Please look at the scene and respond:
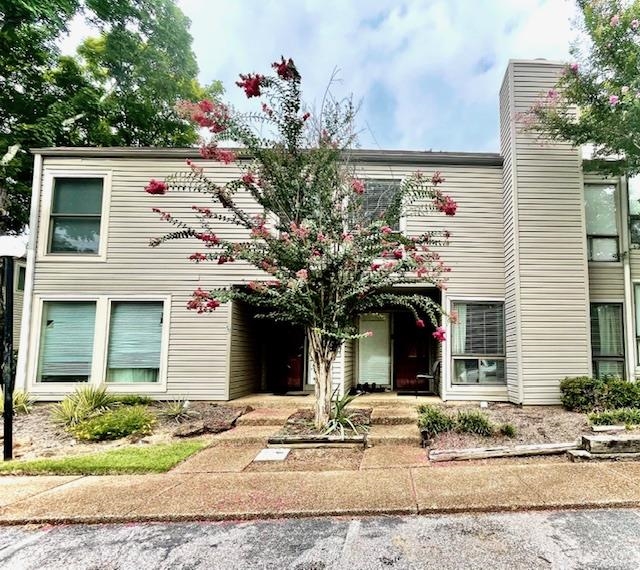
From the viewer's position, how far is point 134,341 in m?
7.91

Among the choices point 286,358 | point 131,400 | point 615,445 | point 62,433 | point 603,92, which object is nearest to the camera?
point 615,445

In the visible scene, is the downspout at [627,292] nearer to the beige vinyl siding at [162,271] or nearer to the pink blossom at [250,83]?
the beige vinyl siding at [162,271]

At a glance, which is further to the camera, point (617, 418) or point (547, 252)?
point (547, 252)

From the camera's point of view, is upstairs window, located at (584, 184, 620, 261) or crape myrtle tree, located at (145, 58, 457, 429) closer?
crape myrtle tree, located at (145, 58, 457, 429)

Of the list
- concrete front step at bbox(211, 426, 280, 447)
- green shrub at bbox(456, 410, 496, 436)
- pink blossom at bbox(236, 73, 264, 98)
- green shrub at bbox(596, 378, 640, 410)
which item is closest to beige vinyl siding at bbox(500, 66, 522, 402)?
green shrub at bbox(596, 378, 640, 410)

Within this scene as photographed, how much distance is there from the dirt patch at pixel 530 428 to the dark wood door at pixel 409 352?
111 inches

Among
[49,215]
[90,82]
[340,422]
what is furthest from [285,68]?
[90,82]

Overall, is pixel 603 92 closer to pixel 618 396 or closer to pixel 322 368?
pixel 618 396

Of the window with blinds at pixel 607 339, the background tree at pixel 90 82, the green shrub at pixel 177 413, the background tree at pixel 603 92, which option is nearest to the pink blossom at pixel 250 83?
the green shrub at pixel 177 413

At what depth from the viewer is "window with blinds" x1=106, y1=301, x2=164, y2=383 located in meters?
7.84

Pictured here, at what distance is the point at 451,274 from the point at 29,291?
8097 millimetres

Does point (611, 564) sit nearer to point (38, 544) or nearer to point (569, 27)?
point (38, 544)

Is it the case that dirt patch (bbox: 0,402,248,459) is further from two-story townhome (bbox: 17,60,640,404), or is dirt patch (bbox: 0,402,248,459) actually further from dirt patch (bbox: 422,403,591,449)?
dirt patch (bbox: 422,403,591,449)

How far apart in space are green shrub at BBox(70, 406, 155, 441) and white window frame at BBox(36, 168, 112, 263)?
3440 millimetres
